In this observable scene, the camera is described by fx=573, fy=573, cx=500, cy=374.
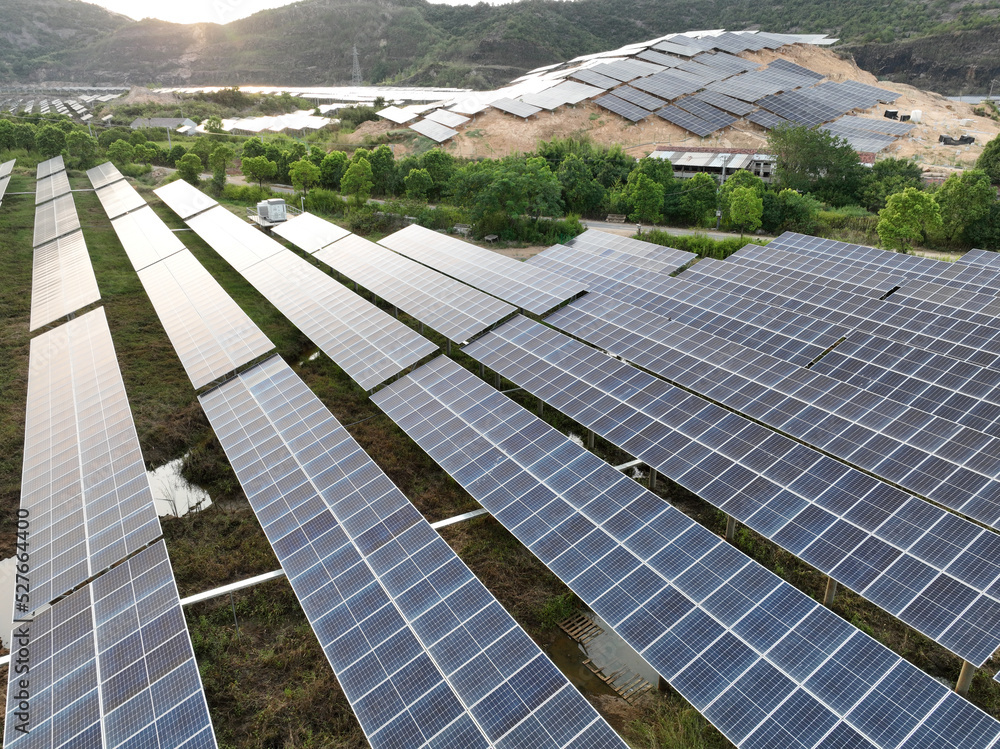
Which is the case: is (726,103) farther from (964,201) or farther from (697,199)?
(964,201)

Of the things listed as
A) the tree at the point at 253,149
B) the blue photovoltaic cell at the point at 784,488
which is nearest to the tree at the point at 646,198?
the blue photovoltaic cell at the point at 784,488

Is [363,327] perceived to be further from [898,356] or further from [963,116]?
[963,116]

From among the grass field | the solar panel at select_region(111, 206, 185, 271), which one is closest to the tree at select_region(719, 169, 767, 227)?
the grass field

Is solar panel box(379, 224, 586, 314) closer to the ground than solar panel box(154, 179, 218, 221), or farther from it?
closer to the ground

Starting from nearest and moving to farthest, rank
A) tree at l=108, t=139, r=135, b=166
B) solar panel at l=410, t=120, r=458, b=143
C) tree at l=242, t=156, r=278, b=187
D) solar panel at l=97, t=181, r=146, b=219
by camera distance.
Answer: solar panel at l=97, t=181, r=146, b=219 < tree at l=242, t=156, r=278, b=187 < tree at l=108, t=139, r=135, b=166 < solar panel at l=410, t=120, r=458, b=143

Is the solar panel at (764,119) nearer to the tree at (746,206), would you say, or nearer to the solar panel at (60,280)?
the tree at (746,206)

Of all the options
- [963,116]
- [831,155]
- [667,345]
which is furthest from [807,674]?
[963,116]

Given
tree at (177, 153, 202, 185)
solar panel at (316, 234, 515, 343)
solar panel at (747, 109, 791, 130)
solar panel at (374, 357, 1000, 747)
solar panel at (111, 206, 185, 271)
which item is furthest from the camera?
solar panel at (747, 109, 791, 130)

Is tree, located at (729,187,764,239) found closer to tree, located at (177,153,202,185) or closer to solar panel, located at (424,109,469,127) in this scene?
solar panel, located at (424,109,469,127)
